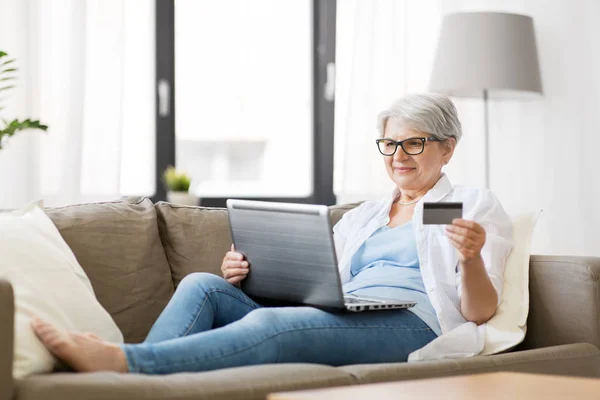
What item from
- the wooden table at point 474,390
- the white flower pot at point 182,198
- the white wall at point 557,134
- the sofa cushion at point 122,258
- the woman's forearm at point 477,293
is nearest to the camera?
the wooden table at point 474,390

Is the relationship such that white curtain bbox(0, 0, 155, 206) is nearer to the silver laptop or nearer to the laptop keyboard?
the silver laptop

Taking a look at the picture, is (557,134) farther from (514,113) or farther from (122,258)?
(122,258)

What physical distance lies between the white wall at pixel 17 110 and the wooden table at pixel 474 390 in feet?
7.78

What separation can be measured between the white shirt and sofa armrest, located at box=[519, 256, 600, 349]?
12 centimetres

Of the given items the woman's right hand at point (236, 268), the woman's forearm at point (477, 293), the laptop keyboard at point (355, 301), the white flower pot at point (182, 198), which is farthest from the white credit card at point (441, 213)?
the white flower pot at point (182, 198)

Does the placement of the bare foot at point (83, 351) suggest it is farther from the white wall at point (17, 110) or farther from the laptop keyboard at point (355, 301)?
the white wall at point (17, 110)

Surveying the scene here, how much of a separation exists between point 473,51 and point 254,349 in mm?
2083

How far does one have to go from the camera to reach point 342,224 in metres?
2.43

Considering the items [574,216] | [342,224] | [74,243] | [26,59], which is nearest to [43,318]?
[74,243]

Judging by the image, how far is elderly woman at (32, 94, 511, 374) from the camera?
1.69 meters

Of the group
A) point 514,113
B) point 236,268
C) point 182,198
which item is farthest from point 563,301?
point 182,198

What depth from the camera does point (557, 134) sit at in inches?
147

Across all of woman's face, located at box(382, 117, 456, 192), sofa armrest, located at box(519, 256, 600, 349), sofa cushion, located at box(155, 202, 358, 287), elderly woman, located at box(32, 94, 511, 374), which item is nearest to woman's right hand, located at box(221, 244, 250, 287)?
elderly woman, located at box(32, 94, 511, 374)

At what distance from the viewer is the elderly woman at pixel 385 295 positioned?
169 cm
